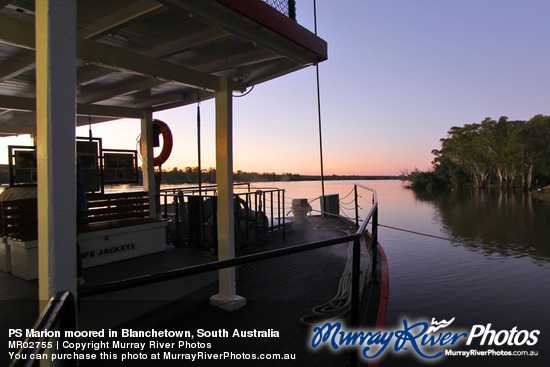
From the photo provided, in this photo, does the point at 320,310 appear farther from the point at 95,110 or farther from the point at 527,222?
the point at 527,222

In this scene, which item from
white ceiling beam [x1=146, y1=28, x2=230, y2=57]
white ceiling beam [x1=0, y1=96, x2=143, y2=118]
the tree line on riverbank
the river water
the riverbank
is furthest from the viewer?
the tree line on riverbank

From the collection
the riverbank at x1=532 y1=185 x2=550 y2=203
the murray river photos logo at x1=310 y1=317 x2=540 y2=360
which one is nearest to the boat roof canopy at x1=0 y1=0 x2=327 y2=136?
the murray river photos logo at x1=310 y1=317 x2=540 y2=360

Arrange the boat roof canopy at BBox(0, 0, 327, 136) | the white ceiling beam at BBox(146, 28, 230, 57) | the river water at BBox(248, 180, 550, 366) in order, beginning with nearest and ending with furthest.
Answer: the boat roof canopy at BBox(0, 0, 327, 136) < the white ceiling beam at BBox(146, 28, 230, 57) < the river water at BBox(248, 180, 550, 366)

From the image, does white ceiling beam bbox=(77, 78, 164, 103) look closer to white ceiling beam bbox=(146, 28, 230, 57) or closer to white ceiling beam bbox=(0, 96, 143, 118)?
white ceiling beam bbox=(0, 96, 143, 118)

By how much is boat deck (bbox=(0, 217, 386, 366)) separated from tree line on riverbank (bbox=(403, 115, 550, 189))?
49974 mm

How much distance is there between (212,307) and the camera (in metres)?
2.62

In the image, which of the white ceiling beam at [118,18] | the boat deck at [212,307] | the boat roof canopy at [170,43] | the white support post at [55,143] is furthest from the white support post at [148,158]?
the white support post at [55,143]

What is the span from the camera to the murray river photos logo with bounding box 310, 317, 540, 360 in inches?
107

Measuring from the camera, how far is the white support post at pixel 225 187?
11.9ft

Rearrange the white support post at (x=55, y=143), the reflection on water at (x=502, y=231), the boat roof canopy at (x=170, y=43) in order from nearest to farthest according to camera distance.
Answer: the white support post at (x=55, y=143) → the boat roof canopy at (x=170, y=43) → the reflection on water at (x=502, y=231)

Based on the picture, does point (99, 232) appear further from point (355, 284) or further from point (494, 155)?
point (494, 155)

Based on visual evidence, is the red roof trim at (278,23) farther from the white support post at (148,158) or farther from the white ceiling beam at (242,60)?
the white support post at (148,158)

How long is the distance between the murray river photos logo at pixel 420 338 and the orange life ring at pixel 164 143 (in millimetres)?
5415

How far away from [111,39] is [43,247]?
2513mm
